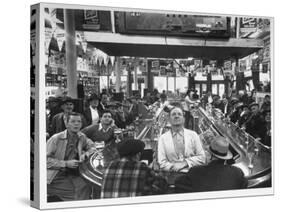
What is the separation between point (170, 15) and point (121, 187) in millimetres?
1775

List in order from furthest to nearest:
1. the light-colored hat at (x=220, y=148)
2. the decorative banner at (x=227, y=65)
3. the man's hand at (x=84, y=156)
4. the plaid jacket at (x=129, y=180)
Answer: the decorative banner at (x=227, y=65) → the light-colored hat at (x=220, y=148) → the plaid jacket at (x=129, y=180) → the man's hand at (x=84, y=156)

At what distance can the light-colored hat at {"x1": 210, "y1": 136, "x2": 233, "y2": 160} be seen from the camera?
23.4 ft

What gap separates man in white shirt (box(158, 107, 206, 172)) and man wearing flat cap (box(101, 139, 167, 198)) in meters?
0.19

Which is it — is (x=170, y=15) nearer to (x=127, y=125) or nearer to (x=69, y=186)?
(x=127, y=125)

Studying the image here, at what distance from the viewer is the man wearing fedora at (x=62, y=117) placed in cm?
644

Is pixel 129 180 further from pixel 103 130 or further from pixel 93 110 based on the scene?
pixel 93 110

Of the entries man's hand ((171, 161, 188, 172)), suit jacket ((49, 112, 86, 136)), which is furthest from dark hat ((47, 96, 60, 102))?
man's hand ((171, 161, 188, 172))

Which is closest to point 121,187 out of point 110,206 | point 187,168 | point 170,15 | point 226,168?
point 110,206

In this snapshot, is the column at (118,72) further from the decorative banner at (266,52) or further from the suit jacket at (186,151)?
the decorative banner at (266,52)

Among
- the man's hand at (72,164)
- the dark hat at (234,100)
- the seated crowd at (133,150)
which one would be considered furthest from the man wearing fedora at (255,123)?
the man's hand at (72,164)

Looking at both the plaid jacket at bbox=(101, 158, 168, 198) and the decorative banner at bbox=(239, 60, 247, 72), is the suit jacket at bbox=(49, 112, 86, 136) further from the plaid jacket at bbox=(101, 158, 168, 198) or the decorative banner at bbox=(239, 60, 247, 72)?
the decorative banner at bbox=(239, 60, 247, 72)

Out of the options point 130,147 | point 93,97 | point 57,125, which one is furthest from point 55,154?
point 130,147

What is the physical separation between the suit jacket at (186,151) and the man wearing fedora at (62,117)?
101 centimetres

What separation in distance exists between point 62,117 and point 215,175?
1737 mm
